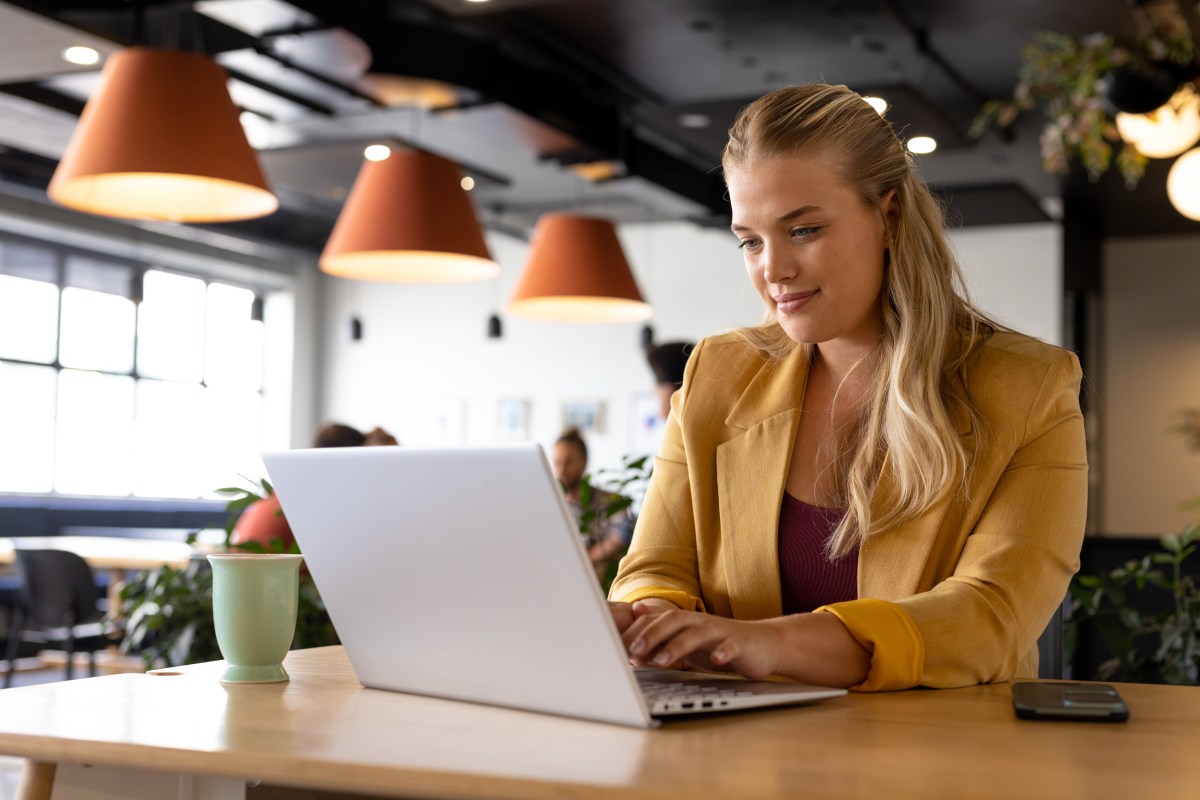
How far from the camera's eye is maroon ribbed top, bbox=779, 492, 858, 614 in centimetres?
161

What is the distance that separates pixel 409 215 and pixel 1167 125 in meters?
2.73

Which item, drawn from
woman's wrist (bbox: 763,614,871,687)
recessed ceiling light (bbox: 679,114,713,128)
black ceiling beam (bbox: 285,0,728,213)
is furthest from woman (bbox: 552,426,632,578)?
recessed ceiling light (bbox: 679,114,713,128)

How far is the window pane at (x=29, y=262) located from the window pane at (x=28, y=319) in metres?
0.05

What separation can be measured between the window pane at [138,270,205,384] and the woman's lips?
1063 centimetres

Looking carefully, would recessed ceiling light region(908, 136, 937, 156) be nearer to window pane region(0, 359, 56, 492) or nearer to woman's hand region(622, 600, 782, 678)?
woman's hand region(622, 600, 782, 678)

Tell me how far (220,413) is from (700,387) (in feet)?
36.7

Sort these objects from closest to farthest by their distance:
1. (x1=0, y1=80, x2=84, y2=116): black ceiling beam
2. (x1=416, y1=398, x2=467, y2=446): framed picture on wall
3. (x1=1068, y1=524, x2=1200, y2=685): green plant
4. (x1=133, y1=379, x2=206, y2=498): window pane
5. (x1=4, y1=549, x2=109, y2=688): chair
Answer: (x1=1068, y1=524, x2=1200, y2=685): green plant
(x1=4, y1=549, x2=109, y2=688): chair
(x1=0, y1=80, x2=84, y2=116): black ceiling beam
(x1=133, y1=379, x2=206, y2=498): window pane
(x1=416, y1=398, x2=467, y2=446): framed picture on wall

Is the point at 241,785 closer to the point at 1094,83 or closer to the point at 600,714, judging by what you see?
the point at 600,714

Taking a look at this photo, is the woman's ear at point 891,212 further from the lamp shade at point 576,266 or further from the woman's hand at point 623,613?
the lamp shade at point 576,266

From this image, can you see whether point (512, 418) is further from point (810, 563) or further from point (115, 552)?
point (810, 563)

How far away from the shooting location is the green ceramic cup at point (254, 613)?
1346mm

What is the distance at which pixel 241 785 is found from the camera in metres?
1.06

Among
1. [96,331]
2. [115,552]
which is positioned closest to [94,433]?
[96,331]

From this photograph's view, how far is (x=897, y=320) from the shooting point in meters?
1.70
